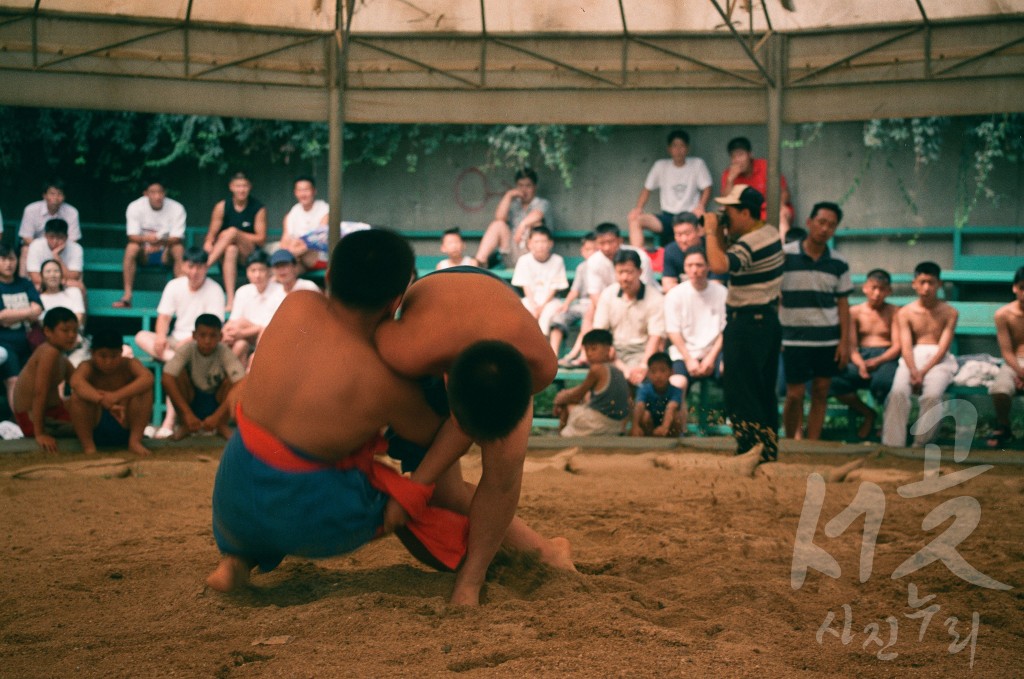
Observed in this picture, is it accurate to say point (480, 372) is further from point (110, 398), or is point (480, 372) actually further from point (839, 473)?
point (110, 398)

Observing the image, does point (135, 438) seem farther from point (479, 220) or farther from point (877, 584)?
point (479, 220)

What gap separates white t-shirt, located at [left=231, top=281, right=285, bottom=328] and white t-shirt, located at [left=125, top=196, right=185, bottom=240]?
1.76 meters

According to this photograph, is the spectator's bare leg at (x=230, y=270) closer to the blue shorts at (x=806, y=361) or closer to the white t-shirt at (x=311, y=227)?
the white t-shirt at (x=311, y=227)

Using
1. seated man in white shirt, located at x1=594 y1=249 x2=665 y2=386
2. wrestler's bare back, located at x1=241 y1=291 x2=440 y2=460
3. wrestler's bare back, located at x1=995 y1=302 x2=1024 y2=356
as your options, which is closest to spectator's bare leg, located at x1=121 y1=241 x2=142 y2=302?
seated man in white shirt, located at x1=594 y1=249 x2=665 y2=386

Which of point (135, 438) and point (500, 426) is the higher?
point (500, 426)

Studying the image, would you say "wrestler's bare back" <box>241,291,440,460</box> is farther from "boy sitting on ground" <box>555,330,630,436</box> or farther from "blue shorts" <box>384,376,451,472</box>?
"boy sitting on ground" <box>555,330,630,436</box>

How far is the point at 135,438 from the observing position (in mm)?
5895

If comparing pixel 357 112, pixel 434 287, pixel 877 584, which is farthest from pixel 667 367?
pixel 434 287

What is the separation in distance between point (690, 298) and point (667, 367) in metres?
0.65

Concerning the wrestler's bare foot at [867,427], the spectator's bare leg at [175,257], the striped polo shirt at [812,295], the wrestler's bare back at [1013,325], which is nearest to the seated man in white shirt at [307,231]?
the spectator's bare leg at [175,257]

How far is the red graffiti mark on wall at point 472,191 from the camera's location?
10.7 m

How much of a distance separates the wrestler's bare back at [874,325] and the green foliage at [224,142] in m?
4.12

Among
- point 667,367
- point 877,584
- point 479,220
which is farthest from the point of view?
point 479,220

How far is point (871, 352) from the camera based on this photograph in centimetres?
688
